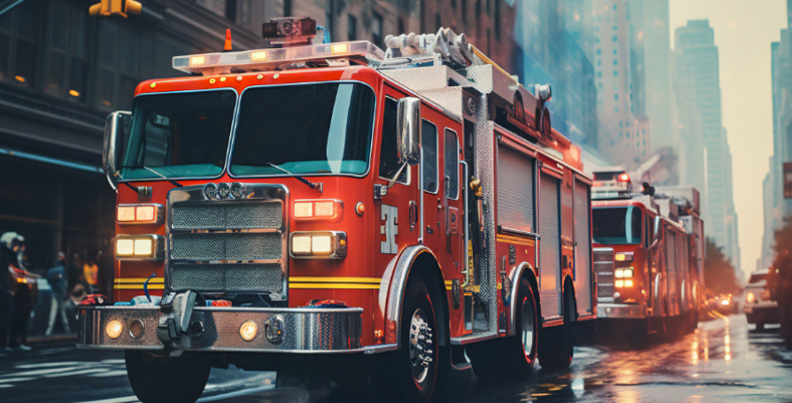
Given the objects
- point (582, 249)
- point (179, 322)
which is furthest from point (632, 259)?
point (179, 322)

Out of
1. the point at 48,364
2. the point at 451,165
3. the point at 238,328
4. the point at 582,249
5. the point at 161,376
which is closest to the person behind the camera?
the point at 238,328

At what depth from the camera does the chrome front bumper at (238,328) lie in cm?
669

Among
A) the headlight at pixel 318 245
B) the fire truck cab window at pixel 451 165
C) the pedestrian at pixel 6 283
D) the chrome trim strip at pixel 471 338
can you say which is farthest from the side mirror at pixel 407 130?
the pedestrian at pixel 6 283

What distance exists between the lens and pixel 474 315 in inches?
391

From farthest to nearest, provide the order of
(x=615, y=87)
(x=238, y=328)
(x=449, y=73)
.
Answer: (x=615, y=87) < (x=449, y=73) < (x=238, y=328)

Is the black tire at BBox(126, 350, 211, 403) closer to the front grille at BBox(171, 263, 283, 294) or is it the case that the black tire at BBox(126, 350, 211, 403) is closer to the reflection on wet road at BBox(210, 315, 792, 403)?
the front grille at BBox(171, 263, 283, 294)

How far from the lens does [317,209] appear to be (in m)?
7.15

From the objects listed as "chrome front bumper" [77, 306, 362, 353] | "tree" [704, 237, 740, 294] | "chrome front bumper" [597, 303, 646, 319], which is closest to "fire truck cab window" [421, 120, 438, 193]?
"chrome front bumper" [77, 306, 362, 353]

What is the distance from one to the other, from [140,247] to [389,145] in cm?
209

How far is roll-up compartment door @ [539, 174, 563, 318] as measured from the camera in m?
12.0

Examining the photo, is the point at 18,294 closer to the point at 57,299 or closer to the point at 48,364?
the point at 48,364

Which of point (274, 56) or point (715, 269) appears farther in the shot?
point (715, 269)

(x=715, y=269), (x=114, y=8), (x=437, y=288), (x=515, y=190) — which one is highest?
(x=114, y=8)

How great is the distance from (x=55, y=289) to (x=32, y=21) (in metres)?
6.58
